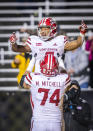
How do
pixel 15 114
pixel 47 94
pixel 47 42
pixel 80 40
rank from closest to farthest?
pixel 47 94
pixel 80 40
pixel 47 42
pixel 15 114

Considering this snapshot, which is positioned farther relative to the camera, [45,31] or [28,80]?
[45,31]

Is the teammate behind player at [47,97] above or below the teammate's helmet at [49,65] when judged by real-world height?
below

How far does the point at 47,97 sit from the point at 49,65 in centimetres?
42

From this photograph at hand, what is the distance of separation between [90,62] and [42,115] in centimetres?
496

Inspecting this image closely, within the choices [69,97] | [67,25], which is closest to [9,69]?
[67,25]

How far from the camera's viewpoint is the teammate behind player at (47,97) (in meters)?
4.91

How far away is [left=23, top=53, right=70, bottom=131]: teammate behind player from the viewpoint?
16.1ft

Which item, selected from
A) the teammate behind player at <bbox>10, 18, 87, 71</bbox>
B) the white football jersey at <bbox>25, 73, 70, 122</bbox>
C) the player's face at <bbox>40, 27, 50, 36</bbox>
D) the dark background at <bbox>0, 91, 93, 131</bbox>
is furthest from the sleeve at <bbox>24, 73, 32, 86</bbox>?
the dark background at <bbox>0, 91, 93, 131</bbox>

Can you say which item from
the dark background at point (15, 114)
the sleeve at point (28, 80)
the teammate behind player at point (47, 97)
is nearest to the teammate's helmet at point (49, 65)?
the teammate behind player at point (47, 97)

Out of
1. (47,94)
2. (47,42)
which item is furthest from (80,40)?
(47,94)

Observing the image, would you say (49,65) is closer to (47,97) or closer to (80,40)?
(47,97)

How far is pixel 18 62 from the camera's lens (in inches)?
354

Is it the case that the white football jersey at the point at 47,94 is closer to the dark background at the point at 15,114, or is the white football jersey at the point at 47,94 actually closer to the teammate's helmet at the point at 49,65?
the teammate's helmet at the point at 49,65

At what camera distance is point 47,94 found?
4.90 meters
